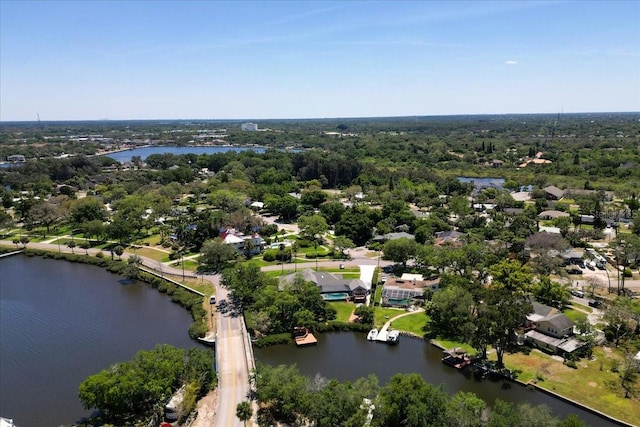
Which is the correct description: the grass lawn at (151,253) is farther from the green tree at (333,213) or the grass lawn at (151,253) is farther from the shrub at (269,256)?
the green tree at (333,213)

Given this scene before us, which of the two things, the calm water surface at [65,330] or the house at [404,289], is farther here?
the house at [404,289]

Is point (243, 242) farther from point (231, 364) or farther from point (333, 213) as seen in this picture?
point (231, 364)

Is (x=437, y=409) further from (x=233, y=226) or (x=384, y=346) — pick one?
(x=233, y=226)

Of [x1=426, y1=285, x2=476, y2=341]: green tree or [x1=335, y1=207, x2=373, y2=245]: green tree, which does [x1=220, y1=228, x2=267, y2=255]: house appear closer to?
[x1=335, y1=207, x2=373, y2=245]: green tree

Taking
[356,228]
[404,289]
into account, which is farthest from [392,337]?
[356,228]

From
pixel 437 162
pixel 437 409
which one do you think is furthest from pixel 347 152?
pixel 437 409

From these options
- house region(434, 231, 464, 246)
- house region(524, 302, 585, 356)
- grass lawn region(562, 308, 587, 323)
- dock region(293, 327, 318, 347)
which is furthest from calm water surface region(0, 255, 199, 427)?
grass lawn region(562, 308, 587, 323)

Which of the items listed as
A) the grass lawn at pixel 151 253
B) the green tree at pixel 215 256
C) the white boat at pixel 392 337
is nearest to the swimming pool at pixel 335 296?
the white boat at pixel 392 337
